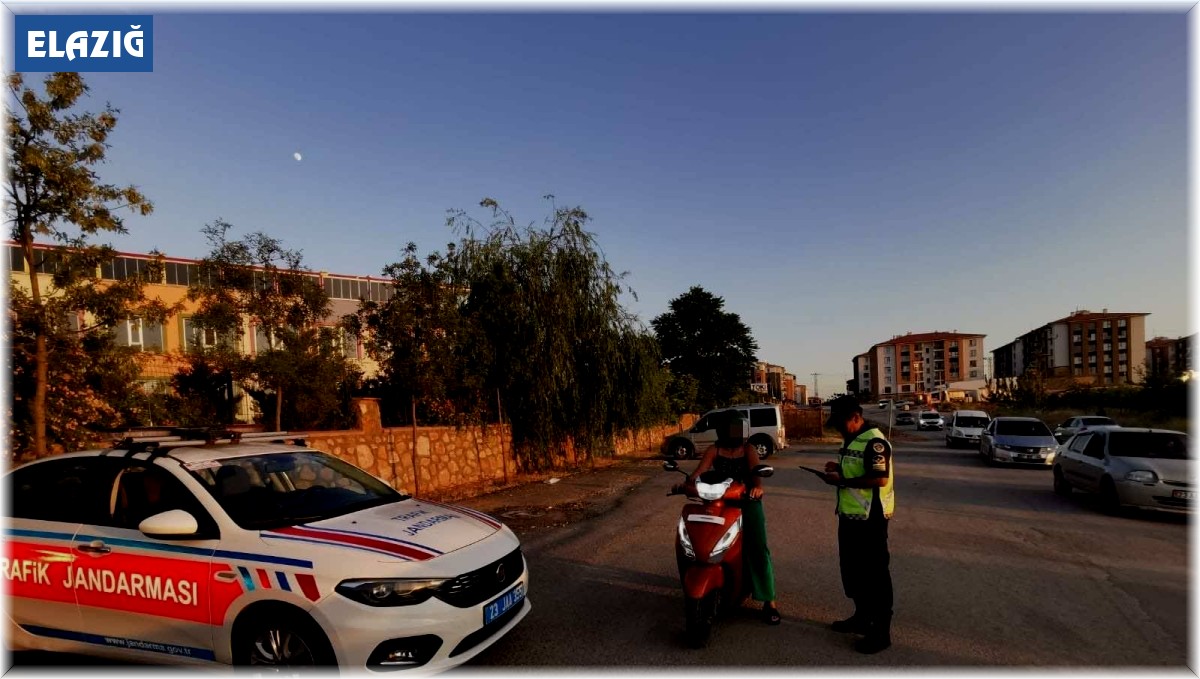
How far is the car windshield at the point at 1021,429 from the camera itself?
17.7 meters

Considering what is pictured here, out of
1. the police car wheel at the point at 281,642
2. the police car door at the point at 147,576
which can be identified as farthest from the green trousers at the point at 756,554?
the police car door at the point at 147,576

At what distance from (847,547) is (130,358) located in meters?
8.30

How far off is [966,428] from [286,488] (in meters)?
26.4

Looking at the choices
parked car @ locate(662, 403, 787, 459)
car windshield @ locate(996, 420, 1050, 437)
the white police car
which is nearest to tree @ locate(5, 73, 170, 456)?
Answer: the white police car

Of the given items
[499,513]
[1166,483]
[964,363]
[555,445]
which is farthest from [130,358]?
[964,363]

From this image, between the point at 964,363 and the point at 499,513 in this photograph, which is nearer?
the point at 499,513

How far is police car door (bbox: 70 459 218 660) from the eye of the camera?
12.2ft

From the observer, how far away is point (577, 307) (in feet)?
50.5

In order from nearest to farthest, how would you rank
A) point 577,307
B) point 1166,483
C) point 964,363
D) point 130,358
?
point 130,358 → point 1166,483 → point 577,307 → point 964,363

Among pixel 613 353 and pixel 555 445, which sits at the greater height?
pixel 613 353

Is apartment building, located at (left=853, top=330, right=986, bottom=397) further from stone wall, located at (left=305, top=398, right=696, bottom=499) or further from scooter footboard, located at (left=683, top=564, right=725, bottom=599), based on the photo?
scooter footboard, located at (left=683, top=564, right=725, bottom=599)

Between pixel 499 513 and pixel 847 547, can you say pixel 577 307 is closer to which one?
pixel 499 513

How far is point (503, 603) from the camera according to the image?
407 centimetres

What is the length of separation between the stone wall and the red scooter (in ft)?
22.9
